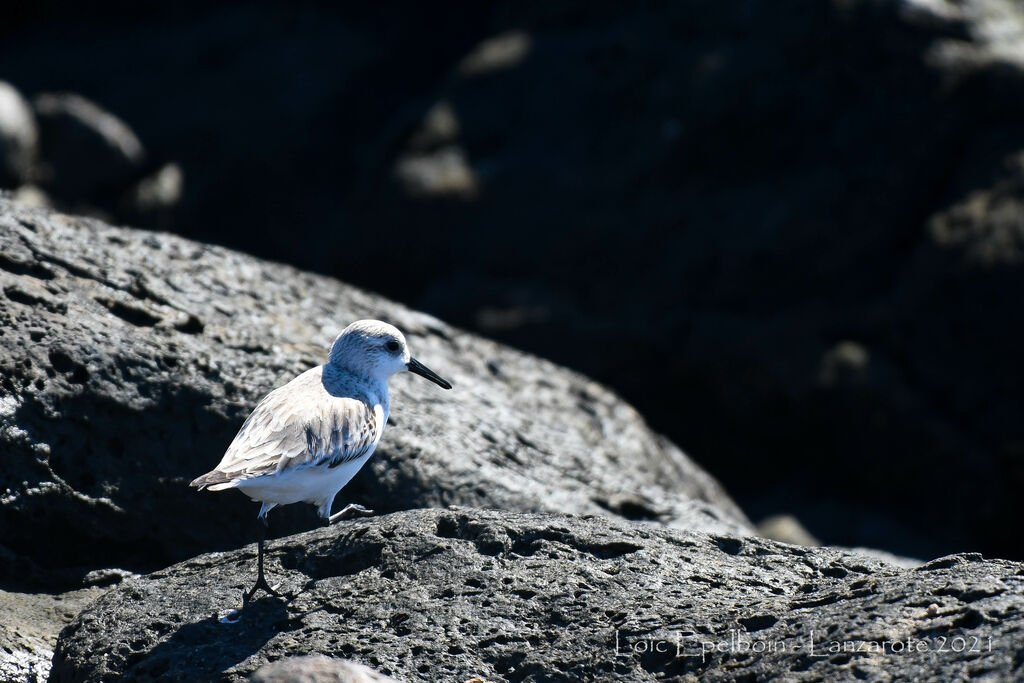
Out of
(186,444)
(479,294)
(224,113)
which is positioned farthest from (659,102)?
(186,444)

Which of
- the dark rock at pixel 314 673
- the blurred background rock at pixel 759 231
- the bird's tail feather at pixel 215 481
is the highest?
the blurred background rock at pixel 759 231

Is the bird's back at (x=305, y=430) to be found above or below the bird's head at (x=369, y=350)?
below

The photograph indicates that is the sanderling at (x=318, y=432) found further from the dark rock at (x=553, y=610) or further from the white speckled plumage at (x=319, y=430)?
the dark rock at (x=553, y=610)

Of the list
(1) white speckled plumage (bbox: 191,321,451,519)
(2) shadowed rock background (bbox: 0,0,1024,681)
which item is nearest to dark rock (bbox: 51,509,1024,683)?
(2) shadowed rock background (bbox: 0,0,1024,681)

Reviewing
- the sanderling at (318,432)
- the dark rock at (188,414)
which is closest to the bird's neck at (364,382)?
the sanderling at (318,432)

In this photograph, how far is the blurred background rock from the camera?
12242 mm

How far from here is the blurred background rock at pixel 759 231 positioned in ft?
40.2

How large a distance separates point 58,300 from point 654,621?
452 centimetres

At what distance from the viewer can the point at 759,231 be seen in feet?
43.2

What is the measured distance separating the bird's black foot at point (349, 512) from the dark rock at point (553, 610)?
25.9 inches

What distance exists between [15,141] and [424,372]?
1038 cm

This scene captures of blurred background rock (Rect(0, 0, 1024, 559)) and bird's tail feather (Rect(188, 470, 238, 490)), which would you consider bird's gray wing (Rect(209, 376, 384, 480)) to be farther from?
blurred background rock (Rect(0, 0, 1024, 559))

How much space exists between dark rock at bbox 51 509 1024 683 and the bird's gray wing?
0.48 metres

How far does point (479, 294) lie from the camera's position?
1373 centimetres
